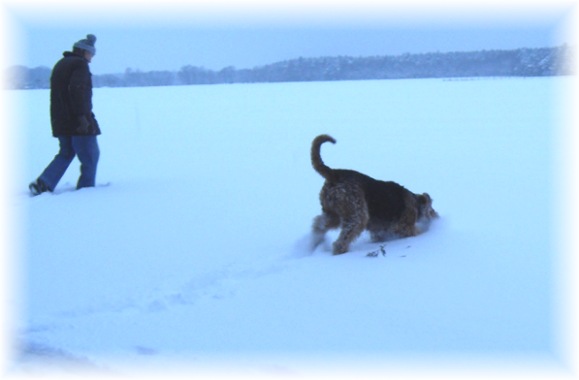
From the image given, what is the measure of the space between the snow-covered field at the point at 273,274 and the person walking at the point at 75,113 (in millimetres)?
299

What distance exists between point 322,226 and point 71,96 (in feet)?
12.0

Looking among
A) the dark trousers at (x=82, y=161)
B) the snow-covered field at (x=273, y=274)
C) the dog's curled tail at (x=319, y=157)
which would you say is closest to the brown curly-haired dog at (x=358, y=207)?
the dog's curled tail at (x=319, y=157)

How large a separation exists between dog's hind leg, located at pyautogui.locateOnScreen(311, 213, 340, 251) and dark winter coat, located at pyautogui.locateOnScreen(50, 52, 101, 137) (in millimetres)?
3360

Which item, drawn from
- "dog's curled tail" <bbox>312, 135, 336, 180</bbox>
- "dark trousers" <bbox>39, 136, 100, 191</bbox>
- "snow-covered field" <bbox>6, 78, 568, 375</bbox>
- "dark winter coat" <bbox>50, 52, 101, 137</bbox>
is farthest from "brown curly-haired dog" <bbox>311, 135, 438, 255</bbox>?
"dark winter coat" <bbox>50, 52, 101, 137</bbox>

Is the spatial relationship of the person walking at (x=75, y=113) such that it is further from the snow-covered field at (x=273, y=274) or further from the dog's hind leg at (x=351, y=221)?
the dog's hind leg at (x=351, y=221)

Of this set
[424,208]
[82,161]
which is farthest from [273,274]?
[82,161]

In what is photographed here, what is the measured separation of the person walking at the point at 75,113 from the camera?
6.38m

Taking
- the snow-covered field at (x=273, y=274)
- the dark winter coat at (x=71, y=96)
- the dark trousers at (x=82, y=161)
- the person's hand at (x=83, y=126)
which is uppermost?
the dark winter coat at (x=71, y=96)

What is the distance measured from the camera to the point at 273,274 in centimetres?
372

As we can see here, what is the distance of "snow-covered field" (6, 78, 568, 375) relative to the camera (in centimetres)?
273

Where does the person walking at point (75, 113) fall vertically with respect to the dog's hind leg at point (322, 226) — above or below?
above

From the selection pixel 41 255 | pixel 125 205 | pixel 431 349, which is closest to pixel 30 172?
pixel 125 205

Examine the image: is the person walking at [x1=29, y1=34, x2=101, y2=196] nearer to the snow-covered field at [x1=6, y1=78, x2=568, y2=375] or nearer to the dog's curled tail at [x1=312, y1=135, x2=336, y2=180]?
the snow-covered field at [x1=6, y1=78, x2=568, y2=375]

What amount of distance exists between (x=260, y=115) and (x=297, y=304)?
12880 mm
